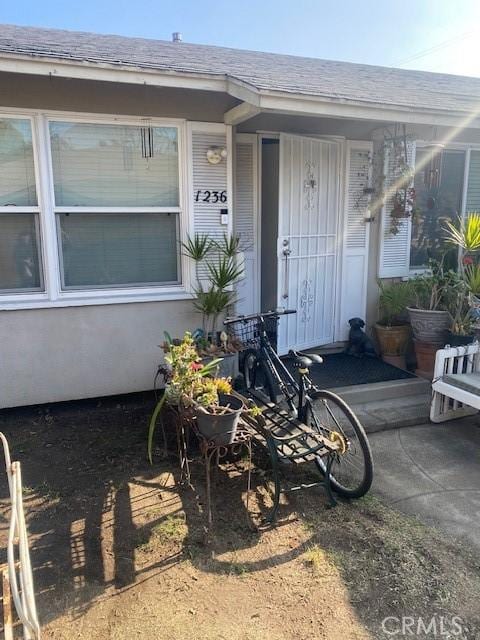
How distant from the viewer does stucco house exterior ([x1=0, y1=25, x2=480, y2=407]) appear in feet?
12.3

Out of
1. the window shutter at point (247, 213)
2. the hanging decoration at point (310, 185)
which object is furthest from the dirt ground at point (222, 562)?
the hanging decoration at point (310, 185)

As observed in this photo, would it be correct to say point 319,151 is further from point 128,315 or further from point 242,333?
point 128,315

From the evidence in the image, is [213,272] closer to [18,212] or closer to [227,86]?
[227,86]

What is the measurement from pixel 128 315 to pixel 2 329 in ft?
3.30

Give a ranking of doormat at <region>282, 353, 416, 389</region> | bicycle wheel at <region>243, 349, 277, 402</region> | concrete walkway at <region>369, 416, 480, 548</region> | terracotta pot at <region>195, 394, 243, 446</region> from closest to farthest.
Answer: terracotta pot at <region>195, 394, 243, 446</region> < concrete walkway at <region>369, 416, 480, 548</region> < bicycle wheel at <region>243, 349, 277, 402</region> < doormat at <region>282, 353, 416, 389</region>

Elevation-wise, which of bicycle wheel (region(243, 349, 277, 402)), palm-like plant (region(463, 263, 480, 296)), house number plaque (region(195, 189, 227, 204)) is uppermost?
house number plaque (region(195, 189, 227, 204))

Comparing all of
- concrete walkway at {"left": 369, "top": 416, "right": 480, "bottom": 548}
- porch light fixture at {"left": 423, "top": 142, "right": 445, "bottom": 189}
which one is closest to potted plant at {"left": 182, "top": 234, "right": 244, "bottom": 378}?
concrete walkway at {"left": 369, "top": 416, "right": 480, "bottom": 548}

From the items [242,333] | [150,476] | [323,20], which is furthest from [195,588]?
[323,20]

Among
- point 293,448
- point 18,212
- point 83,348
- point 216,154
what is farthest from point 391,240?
point 18,212

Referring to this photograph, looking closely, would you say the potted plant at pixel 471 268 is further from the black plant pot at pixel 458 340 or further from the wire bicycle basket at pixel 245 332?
the wire bicycle basket at pixel 245 332

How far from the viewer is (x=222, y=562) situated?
8.23 ft

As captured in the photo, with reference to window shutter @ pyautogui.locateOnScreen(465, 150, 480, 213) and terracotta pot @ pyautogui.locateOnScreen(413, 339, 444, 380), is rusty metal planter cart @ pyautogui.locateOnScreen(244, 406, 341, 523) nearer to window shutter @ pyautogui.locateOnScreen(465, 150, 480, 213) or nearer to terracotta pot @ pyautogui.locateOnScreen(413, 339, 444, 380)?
terracotta pot @ pyautogui.locateOnScreen(413, 339, 444, 380)

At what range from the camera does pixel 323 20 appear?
2045 cm

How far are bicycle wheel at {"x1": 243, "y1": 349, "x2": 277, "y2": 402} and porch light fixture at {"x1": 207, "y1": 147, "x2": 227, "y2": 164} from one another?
65.9 inches
